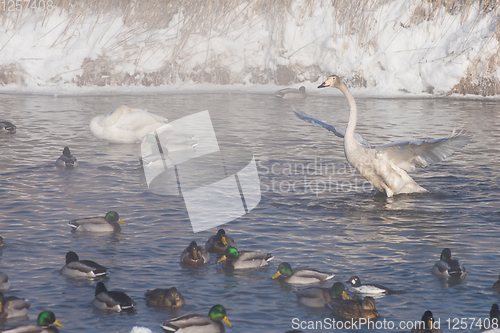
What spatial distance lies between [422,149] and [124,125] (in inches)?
379

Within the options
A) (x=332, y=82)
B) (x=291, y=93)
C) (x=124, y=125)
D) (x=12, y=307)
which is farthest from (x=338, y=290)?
(x=291, y=93)

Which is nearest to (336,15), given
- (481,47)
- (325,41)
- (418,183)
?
(325,41)

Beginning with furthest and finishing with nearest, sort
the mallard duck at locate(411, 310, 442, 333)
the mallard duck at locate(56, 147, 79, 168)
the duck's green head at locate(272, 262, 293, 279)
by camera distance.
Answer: the mallard duck at locate(56, 147, 79, 168), the duck's green head at locate(272, 262, 293, 279), the mallard duck at locate(411, 310, 442, 333)

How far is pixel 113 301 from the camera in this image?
7570mm

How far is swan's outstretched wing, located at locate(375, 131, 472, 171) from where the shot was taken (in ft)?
40.2

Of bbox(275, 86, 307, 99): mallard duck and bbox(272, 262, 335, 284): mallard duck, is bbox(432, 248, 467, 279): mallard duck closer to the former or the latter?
bbox(272, 262, 335, 284): mallard duck

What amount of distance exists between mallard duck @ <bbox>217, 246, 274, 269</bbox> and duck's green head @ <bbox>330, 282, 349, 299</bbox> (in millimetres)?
1508

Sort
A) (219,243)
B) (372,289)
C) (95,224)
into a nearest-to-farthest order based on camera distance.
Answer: (372,289) < (219,243) < (95,224)

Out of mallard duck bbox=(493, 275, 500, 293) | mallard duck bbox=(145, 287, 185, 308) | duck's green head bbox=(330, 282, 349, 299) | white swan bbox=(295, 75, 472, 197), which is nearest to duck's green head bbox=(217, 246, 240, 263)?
mallard duck bbox=(145, 287, 185, 308)

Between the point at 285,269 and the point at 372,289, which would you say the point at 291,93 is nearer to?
the point at 285,269

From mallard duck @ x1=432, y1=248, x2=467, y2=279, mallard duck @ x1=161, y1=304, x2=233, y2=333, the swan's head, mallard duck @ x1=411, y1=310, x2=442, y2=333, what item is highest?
the swan's head

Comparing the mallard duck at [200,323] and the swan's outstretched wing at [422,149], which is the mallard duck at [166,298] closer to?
the mallard duck at [200,323]

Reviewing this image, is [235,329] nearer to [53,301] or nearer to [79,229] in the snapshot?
[53,301]

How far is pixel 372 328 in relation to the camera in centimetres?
742
